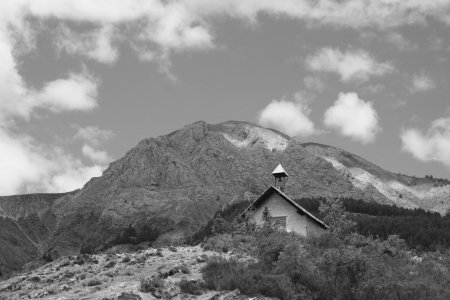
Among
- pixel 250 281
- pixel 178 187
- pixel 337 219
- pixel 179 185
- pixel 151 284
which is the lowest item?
pixel 250 281

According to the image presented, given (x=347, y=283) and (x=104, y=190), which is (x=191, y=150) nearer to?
(x=104, y=190)

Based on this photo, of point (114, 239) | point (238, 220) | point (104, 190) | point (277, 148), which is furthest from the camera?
point (277, 148)

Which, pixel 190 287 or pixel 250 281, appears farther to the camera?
pixel 250 281

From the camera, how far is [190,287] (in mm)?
22812

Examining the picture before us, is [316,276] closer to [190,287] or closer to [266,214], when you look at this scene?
[190,287]

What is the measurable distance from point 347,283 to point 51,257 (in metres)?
141

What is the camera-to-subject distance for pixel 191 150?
627 feet

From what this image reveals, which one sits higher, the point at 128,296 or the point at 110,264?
the point at 110,264

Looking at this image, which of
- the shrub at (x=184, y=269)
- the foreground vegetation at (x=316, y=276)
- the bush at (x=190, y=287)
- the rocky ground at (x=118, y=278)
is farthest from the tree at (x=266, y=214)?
the bush at (x=190, y=287)

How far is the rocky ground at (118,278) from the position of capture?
2227 centimetres

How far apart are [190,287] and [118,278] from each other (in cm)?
509


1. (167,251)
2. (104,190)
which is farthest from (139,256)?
(104,190)

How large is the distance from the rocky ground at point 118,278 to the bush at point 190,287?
152 millimetres

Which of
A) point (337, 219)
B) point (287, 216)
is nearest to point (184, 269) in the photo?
point (337, 219)
